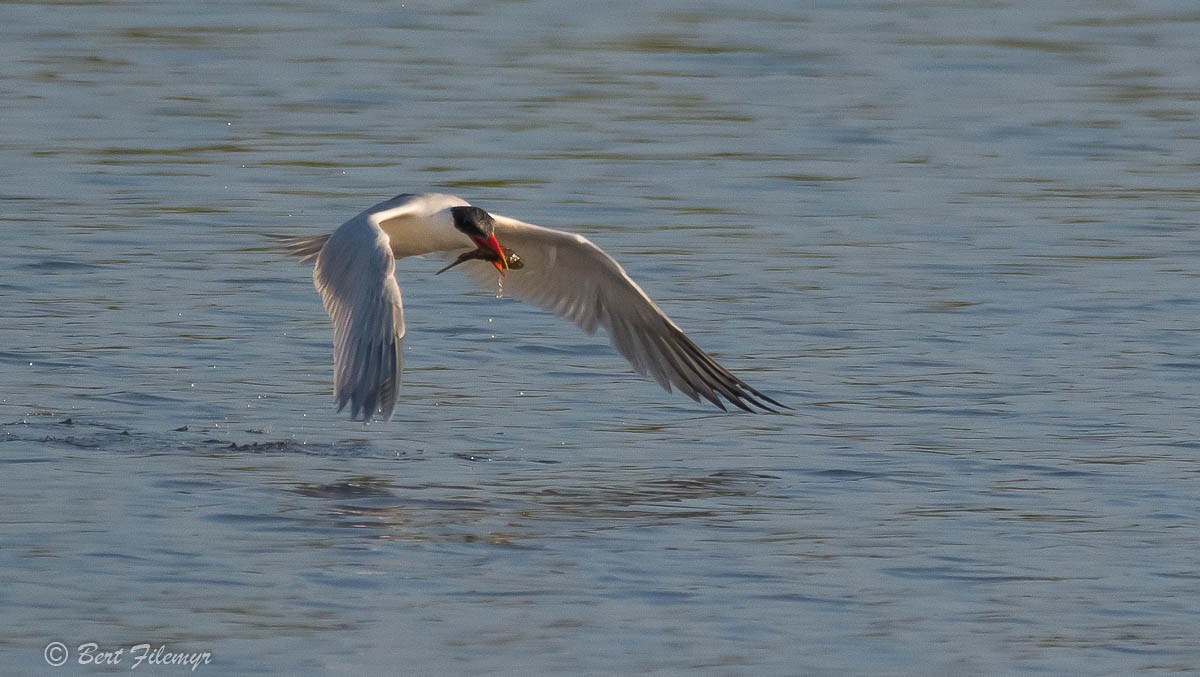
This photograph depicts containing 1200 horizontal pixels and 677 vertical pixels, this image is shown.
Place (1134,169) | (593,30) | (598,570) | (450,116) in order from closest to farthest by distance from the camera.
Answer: (598,570)
(1134,169)
(450,116)
(593,30)

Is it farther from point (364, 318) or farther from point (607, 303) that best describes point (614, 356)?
point (364, 318)

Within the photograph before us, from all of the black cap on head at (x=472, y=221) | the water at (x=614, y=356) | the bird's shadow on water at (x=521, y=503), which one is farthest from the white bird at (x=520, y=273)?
the bird's shadow on water at (x=521, y=503)

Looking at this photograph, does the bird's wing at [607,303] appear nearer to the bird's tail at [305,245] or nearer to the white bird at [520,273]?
the white bird at [520,273]

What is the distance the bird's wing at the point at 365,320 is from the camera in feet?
25.5

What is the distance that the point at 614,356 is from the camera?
10375 millimetres

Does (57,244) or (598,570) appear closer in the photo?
(598,570)

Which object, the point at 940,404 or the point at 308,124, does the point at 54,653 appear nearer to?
the point at 940,404

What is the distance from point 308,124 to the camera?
49.1ft

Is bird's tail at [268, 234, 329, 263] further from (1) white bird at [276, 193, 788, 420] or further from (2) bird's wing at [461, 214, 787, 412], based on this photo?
(2) bird's wing at [461, 214, 787, 412]

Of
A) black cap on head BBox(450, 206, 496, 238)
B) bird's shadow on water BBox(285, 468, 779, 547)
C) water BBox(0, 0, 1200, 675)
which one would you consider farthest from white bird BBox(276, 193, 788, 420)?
bird's shadow on water BBox(285, 468, 779, 547)

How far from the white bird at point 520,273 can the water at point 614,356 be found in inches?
11.9

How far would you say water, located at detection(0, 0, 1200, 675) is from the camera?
6.91m

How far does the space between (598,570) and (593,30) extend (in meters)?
11.2

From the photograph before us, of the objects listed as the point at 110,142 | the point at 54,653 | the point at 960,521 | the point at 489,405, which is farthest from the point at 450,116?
the point at 54,653
